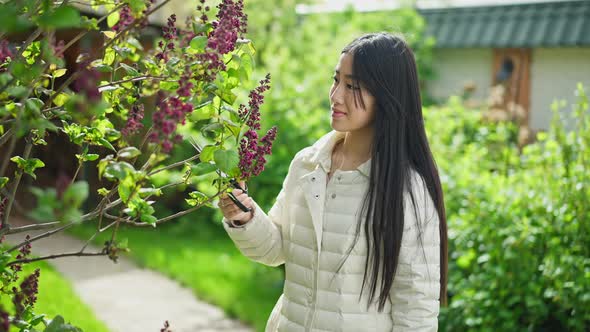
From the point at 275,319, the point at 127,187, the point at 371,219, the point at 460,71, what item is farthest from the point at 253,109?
the point at 460,71

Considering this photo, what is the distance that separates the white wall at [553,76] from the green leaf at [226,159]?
816 centimetres

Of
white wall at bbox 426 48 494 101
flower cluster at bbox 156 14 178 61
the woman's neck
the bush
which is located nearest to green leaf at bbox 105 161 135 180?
flower cluster at bbox 156 14 178 61

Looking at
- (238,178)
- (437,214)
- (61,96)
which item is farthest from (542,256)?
(61,96)

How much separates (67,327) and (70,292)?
3.79 m

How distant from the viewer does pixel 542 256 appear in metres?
3.85

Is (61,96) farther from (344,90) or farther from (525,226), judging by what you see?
(525,226)

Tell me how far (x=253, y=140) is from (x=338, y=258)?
552mm

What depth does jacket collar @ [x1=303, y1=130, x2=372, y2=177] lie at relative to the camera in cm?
216

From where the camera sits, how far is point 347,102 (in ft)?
6.89

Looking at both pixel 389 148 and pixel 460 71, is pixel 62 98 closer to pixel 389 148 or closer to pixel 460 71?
pixel 389 148

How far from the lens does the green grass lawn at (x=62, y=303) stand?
13.8ft

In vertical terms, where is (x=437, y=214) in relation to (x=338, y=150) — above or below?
below

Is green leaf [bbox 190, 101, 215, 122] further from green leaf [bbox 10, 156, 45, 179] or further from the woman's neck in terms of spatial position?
the woman's neck

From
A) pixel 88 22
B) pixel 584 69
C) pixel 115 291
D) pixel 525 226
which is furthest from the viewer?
pixel 584 69
